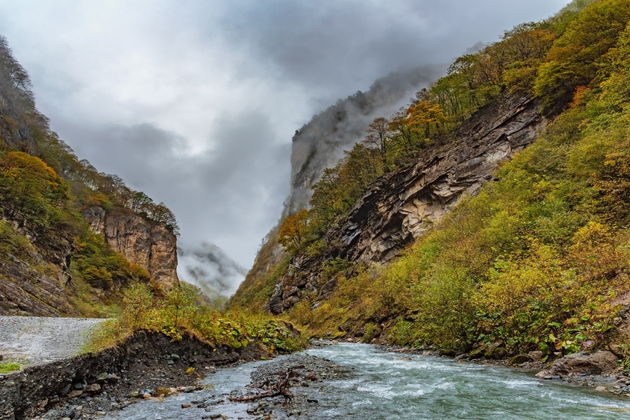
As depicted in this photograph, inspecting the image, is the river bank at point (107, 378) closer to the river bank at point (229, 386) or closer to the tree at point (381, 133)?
the river bank at point (229, 386)

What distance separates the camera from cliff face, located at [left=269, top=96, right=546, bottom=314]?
44125 millimetres

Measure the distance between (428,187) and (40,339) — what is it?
46.2 m

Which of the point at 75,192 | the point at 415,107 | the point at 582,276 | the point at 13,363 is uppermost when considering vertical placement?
the point at 415,107

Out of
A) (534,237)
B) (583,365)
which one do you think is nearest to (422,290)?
(534,237)

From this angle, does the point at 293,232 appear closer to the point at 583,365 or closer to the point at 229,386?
the point at 229,386

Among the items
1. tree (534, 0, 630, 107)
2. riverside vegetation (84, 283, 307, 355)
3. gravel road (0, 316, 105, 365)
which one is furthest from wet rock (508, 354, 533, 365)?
tree (534, 0, 630, 107)

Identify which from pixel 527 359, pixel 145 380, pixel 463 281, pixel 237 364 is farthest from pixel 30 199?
pixel 527 359

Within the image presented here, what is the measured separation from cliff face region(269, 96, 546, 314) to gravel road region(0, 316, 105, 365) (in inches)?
1617

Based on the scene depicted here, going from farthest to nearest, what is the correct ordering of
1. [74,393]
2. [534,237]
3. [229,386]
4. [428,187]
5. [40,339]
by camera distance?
[428,187] < [534,237] < [229,386] < [40,339] < [74,393]

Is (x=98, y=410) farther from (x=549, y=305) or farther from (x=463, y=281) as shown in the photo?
(x=463, y=281)

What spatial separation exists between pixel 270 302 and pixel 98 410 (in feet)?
226

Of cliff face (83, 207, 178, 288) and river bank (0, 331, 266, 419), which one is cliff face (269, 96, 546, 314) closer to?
river bank (0, 331, 266, 419)

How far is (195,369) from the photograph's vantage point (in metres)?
14.7

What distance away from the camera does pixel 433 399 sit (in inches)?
407
